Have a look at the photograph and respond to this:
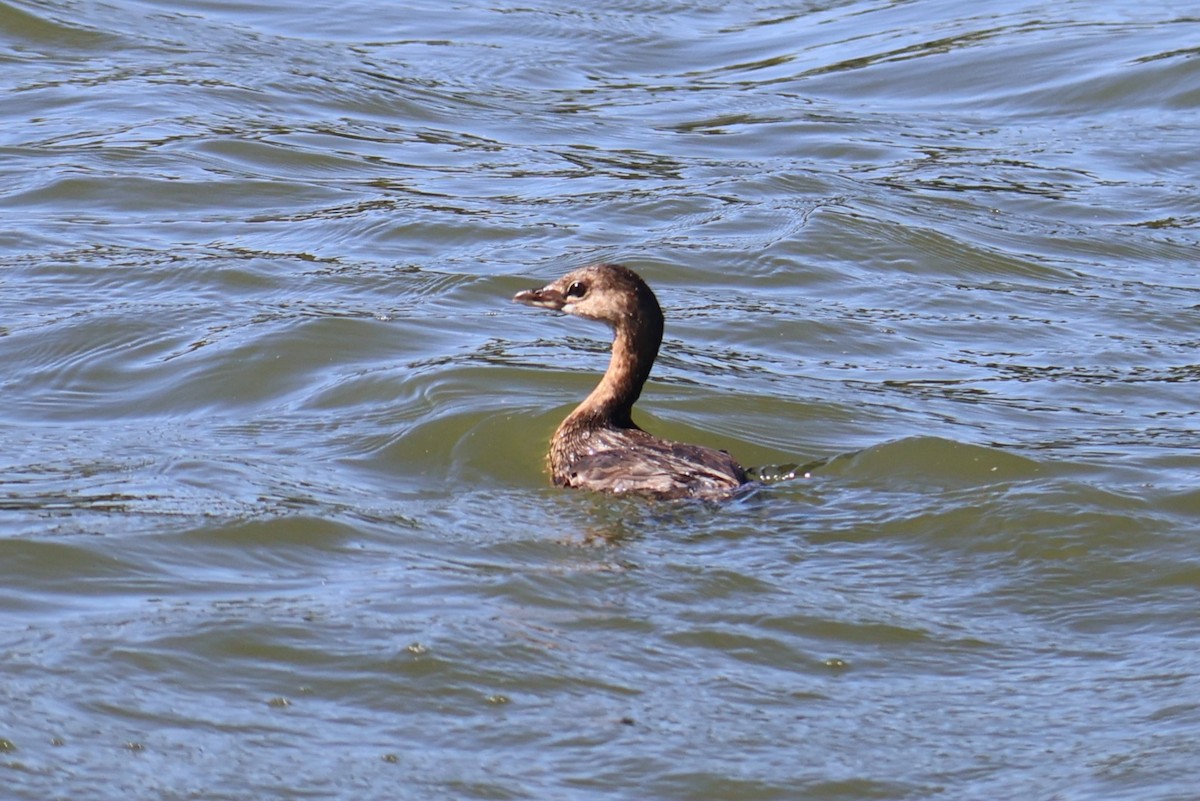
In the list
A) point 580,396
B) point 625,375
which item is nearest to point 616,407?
point 625,375

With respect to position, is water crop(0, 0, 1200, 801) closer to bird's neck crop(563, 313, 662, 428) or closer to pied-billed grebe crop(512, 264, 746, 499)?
pied-billed grebe crop(512, 264, 746, 499)

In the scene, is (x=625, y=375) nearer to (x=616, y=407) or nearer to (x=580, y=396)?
(x=616, y=407)

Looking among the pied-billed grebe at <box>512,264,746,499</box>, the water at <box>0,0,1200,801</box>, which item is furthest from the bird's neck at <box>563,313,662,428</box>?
the water at <box>0,0,1200,801</box>

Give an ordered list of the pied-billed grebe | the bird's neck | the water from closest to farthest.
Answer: the water, the pied-billed grebe, the bird's neck

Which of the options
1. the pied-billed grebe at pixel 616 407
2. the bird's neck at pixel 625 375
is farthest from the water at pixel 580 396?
the bird's neck at pixel 625 375

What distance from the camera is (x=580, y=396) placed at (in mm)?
10242

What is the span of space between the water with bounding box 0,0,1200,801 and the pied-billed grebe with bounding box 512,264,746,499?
0.21m

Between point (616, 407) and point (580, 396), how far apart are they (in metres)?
0.92

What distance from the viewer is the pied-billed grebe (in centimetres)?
868

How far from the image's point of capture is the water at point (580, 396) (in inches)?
248

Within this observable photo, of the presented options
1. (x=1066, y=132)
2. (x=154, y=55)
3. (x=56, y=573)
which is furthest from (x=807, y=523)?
(x=154, y=55)

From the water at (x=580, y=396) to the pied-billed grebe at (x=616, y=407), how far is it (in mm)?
205

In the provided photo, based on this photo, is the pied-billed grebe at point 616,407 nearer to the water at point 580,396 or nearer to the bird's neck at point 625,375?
the bird's neck at point 625,375

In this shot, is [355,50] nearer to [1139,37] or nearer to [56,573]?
[1139,37]
